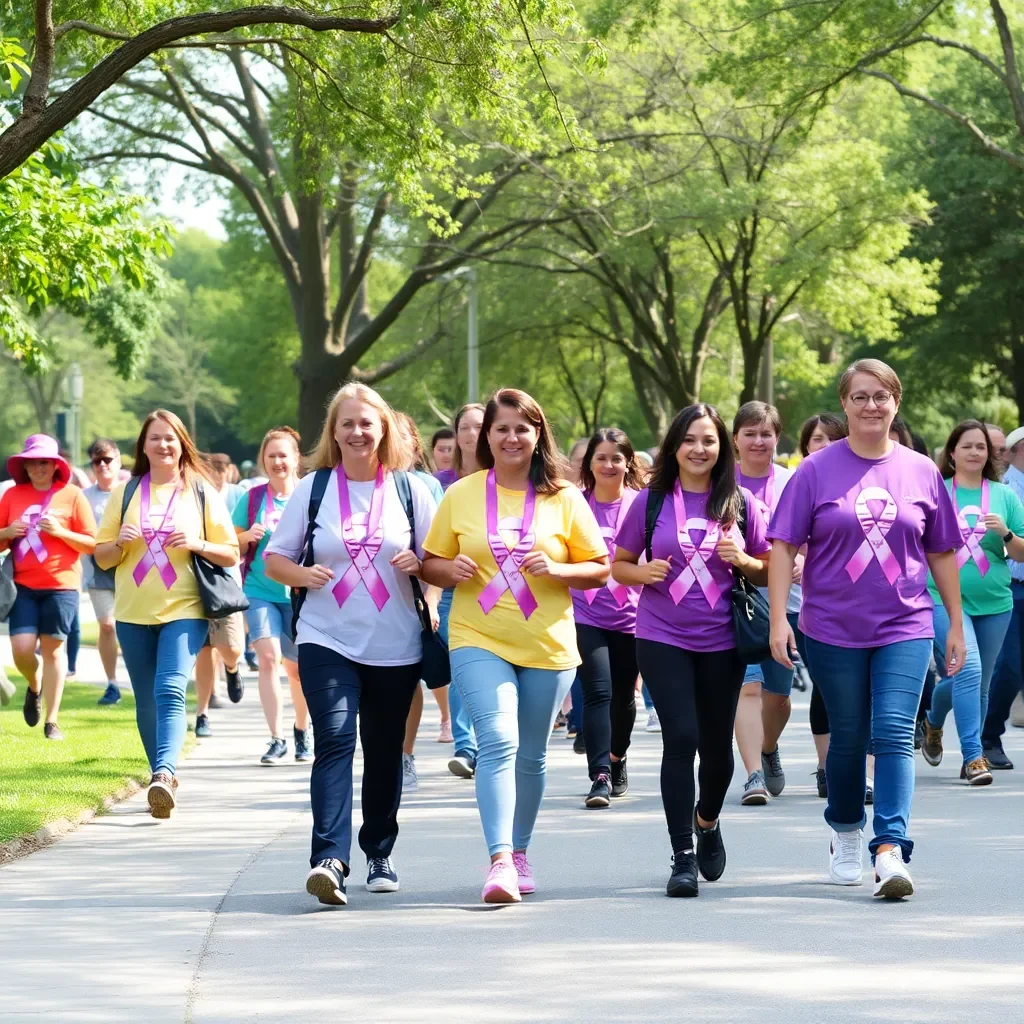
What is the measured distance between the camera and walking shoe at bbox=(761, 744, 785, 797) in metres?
9.99

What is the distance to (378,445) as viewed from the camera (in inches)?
285

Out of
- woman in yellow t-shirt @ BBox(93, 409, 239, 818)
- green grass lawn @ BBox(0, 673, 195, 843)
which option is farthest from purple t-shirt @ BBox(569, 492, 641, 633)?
green grass lawn @ BBox(0, 673, 195, 843)

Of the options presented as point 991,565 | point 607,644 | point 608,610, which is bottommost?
point 607,644

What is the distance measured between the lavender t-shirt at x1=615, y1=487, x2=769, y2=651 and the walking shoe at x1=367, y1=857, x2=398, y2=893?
1.32 meters

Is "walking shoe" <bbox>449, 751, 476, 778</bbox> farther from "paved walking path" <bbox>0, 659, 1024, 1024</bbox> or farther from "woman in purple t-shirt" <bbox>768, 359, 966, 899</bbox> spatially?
"woman in purple t-shirt" <bbox>768, 359, 966, 899</bbox>

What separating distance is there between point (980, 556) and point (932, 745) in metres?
1.31

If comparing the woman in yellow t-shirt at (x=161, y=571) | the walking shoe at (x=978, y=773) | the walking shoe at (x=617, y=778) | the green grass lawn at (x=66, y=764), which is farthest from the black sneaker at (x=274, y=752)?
the walking shoe at (x=978, y=773)

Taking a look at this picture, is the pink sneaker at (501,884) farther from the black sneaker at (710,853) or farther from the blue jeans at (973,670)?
the blue jeans at (973,670)

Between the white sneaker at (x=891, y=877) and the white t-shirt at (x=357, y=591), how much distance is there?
1.86m

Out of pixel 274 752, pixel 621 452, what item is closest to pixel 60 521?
pixel 274 752

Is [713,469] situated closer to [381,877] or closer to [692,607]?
[692,607]

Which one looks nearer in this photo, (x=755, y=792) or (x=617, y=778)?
(x=755, y=792)

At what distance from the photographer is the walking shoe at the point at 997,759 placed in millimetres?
10961

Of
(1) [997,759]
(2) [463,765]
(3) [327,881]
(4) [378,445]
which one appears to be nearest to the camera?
(3) [327,881]
